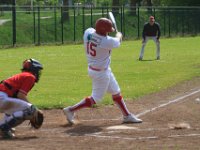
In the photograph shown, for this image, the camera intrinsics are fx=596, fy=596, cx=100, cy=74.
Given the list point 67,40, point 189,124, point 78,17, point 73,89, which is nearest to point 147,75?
point 73,89

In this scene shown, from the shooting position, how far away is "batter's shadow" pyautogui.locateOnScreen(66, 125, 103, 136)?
9.81 m

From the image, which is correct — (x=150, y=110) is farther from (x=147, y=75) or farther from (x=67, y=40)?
(x=67, y=40)

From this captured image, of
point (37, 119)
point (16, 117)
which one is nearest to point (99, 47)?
point (37, 119)

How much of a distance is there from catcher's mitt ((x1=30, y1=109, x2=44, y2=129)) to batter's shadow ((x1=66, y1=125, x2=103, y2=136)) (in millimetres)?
523

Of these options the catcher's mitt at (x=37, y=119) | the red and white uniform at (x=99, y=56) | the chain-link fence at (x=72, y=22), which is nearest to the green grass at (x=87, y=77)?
the red and white uniform at (x=99, y=56)

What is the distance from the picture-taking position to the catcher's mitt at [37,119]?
951cm

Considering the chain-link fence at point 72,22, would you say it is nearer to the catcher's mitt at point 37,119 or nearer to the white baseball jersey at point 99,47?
the white baseball jersey at point 99,47

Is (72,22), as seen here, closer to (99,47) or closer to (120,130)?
(99,47)

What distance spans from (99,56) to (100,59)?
6cm

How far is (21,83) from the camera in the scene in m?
9.30

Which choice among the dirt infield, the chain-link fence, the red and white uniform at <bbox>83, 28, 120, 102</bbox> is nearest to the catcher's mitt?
the dirt infield

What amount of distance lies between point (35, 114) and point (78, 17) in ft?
154

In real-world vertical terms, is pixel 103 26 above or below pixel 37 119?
above

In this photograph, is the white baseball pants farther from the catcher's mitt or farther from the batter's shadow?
the catcher's mitt
